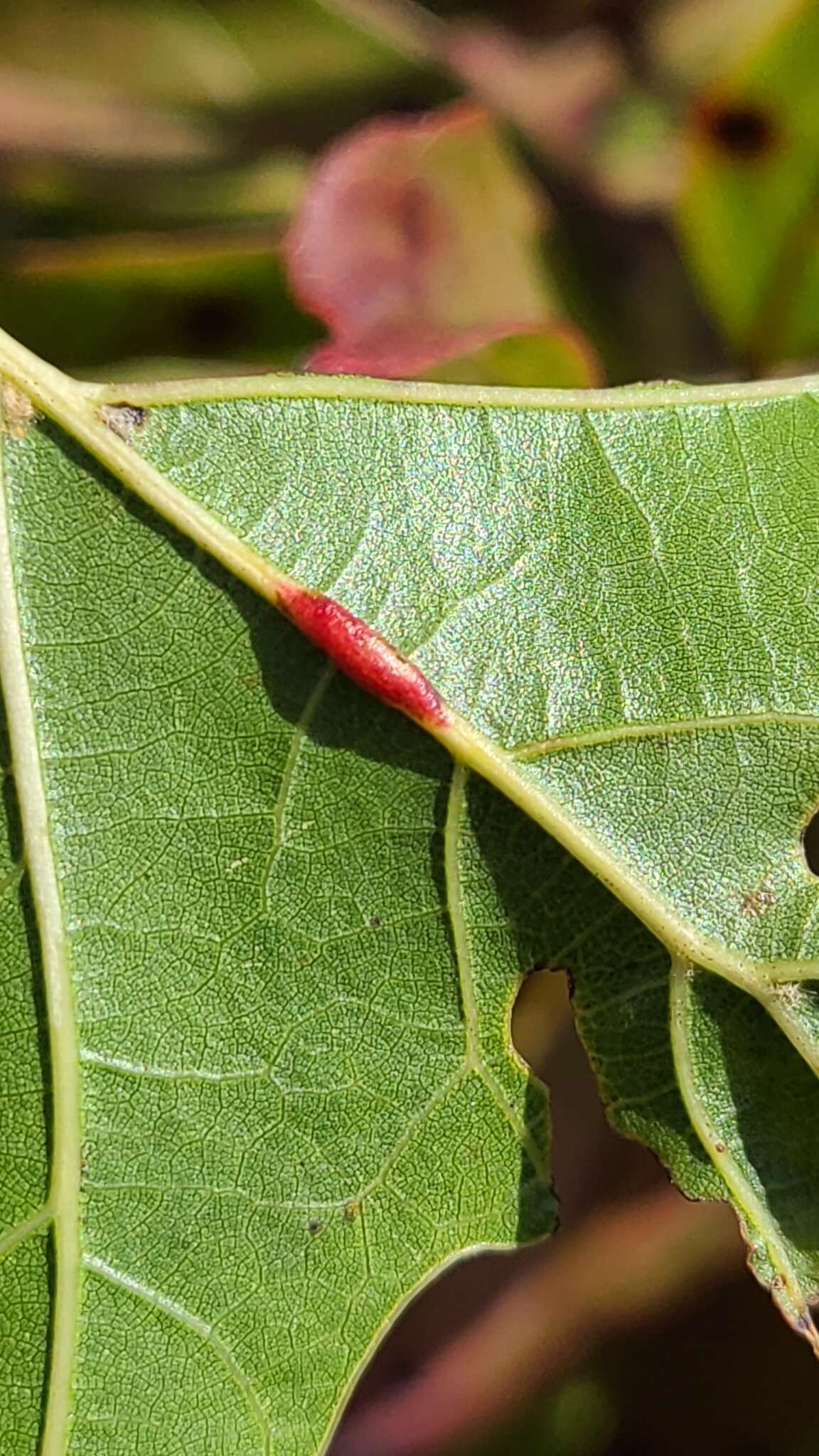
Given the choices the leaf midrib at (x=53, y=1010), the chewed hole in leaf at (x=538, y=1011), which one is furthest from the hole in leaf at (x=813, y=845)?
the leaf midrib at (x=53, y=1010)

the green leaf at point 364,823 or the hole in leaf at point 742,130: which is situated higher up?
the hole in leaf at point 742,130

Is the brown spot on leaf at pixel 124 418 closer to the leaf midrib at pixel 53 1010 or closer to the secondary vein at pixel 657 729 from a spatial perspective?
the leaf midrib at pixel 53 1010

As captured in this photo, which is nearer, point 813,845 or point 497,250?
point 497,250

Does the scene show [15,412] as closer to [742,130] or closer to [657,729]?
[657,729]

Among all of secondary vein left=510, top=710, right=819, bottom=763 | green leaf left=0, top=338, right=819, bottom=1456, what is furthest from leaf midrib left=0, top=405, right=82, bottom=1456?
secondary vein left=510, top=710, right=819, bottom=763

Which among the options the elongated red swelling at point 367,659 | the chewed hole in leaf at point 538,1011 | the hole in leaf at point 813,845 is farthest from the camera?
the hole in leaf at point 813,845

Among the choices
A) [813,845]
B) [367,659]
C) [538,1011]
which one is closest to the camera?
[367,659]

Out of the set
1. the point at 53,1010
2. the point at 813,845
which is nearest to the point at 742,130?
the point at 813,845

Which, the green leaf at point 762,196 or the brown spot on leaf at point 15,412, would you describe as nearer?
the brown spot on leaf at point 15,412
